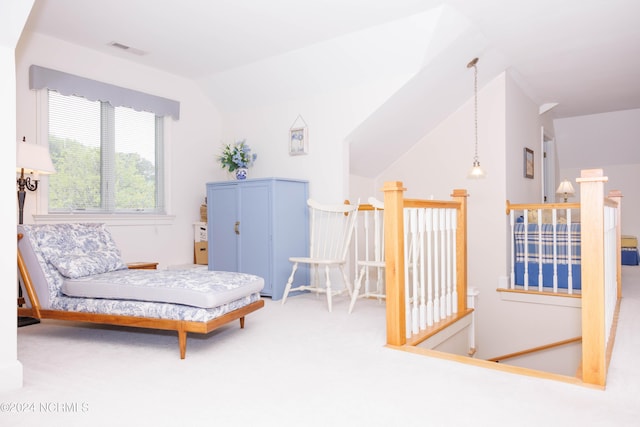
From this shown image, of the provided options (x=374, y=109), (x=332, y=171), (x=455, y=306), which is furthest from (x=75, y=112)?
(x=455, y=306)

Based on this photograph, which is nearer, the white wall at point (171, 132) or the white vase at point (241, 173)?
the white wall at point (171, 132)

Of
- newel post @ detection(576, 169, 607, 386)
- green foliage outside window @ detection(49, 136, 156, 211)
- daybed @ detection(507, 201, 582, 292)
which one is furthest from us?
daybed @ detection(507, 201, 582, 292)

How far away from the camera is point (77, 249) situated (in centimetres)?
336

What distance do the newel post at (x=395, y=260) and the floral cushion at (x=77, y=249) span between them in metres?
2.15

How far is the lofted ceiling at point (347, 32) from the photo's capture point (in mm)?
3699

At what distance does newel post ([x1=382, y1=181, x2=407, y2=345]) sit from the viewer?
279 cm

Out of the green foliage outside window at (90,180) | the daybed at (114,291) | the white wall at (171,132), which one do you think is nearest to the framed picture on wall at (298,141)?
the white wall at (171,132)

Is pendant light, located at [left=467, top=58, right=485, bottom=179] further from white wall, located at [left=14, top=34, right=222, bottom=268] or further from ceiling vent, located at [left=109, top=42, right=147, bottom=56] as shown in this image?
ceiling vent, located at [left=109, top=42, right=147, bottom=56]

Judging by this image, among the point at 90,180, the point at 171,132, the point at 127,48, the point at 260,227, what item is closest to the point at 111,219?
the point at 90,180

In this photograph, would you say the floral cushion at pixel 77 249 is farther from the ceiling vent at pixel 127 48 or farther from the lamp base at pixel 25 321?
the ceiling vent at pixel 127 48

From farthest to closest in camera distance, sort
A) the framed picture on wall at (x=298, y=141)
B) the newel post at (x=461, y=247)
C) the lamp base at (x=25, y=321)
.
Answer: the framed picture on wall at (x=298, y=141), the newel post at (x=461, y=247), the lamp base at (x=25, y=321)

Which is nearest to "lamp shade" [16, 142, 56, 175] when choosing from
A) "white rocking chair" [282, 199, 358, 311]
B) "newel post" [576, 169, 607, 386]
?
"white rocking chair" [282, 199, 358, 311]

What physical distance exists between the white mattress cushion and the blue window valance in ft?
6.90

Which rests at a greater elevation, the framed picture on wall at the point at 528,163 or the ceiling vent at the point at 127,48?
the ceiling vent at the point at 127,48
